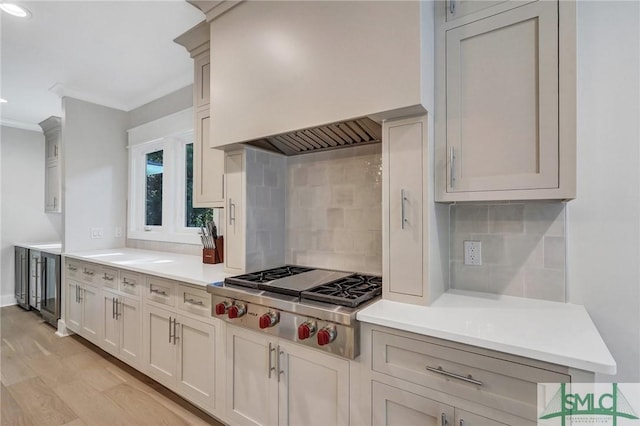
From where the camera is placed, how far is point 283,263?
2.33 m

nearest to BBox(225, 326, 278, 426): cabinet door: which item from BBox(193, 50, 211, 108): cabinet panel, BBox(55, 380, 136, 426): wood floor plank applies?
BBox(55, 380, 136, 426): wood floor plank

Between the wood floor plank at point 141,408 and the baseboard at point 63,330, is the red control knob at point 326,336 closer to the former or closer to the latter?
the wood floor plank at point 141,408

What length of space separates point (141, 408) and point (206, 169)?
172 cm

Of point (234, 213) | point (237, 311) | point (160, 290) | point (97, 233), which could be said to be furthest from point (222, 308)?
point (97, 233)

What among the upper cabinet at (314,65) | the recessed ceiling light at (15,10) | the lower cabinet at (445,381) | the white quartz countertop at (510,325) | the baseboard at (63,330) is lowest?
the baseboard at (63,330)

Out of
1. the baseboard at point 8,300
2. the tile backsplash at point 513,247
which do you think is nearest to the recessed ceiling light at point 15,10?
the tile backsplash at point 513,247

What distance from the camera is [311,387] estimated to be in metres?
1.47

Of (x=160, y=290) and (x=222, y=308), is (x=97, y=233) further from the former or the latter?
(x=222, y=308)

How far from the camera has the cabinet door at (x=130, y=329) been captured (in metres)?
2.43

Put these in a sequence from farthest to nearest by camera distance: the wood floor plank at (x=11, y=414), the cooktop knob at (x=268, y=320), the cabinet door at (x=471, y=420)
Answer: the wood floor plank at (x=11, y=414)
the cooktop knob at (x=268, y=320)
the cabinet door at (x=471, y=420)

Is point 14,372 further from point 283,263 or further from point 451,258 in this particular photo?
point 451,258

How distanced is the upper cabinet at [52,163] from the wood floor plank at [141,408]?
10.1ft

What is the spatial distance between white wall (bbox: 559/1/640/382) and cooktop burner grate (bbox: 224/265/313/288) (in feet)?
4.75

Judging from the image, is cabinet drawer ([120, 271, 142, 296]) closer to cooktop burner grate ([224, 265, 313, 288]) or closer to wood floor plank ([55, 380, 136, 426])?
wood floor plank ([55, 380, 136, 426])
